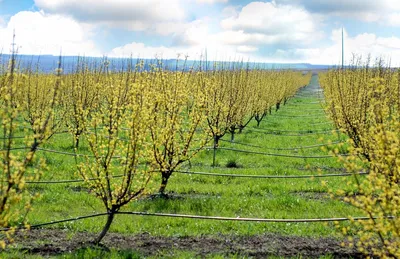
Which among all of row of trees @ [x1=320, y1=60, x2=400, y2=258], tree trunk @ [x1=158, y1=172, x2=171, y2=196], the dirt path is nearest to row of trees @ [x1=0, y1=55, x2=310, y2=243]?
tree trunk @ [x1=158, y1=172, x2=171, y2=196]

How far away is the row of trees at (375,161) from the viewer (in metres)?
4.68

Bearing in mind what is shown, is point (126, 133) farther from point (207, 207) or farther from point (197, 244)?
point (207, 207)

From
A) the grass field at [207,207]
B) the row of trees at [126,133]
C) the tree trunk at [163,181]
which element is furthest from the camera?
the tree trunk at [163,181]

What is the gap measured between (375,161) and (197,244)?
3.79 metres

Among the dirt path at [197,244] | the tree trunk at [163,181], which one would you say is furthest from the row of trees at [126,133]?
the dirt path at [197,244]

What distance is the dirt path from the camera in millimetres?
7848

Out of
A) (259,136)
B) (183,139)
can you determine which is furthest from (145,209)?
(259,136)

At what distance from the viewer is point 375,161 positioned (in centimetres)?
645

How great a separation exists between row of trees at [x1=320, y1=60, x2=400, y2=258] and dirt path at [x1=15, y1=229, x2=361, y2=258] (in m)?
0.81

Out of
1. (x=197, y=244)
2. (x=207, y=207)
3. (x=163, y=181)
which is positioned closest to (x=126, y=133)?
(x=197, y=244)

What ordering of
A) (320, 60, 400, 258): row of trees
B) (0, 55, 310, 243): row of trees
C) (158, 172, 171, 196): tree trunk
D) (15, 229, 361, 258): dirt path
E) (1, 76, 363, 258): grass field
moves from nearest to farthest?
(320, 60, 400, 258): row of trees
(0, 55, 310, 243): row of trees
(15, 229, 361, 258): dirt path
(1, 76, 363, 258): grass field
(158, 172, 171, 196): tree trunk

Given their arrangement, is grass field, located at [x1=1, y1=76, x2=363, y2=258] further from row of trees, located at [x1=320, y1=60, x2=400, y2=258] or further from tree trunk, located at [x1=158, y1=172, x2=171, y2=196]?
row of trees, located at [x1=320, y1=60, x2=400, y2=258]

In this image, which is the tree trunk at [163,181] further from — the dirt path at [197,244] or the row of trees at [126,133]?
the dirt path at [197,244]

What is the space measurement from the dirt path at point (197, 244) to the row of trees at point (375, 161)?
2.65ft
